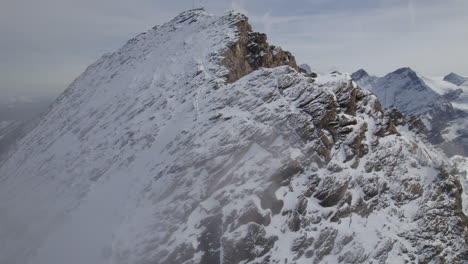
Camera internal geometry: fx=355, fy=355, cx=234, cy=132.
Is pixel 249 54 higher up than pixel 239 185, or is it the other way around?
pixel 249 54

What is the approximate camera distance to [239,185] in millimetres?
47000

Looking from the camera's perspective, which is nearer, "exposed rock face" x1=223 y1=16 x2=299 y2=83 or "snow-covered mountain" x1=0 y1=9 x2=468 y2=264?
"snow-covered mountain" x1=0 y1=9 x2=468 y2=264

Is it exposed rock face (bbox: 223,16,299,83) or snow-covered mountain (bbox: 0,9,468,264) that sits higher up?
exposed rock face (bbox: 223,16,299,83)

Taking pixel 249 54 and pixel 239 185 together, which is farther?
pixel 249 54

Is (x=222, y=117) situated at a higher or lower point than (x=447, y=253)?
higher

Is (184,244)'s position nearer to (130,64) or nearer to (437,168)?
(437,168)

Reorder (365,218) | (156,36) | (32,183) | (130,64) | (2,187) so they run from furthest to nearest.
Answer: (156,36), (130,64), (2,187), (32,183), (365,218)

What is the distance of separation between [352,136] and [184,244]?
29523mm

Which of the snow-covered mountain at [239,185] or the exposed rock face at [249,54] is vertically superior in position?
the exposed rock face at [249,54]

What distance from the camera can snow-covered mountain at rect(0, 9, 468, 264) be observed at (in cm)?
4491

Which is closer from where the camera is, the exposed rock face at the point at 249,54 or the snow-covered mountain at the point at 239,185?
the snow-covered mountain at the point at 239,185

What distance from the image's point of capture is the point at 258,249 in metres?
43.5

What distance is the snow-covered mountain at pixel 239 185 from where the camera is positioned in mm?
44906

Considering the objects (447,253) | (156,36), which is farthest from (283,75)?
(156,36)
